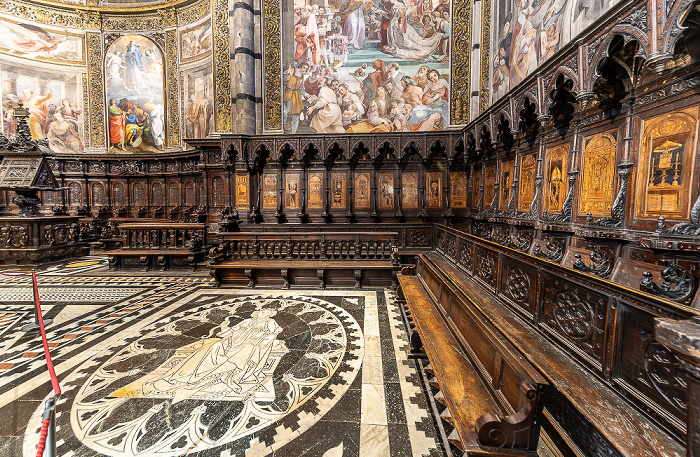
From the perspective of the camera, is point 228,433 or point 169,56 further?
point 169,56

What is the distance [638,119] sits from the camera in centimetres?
339

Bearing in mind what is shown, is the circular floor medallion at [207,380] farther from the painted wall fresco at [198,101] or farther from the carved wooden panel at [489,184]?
the painted wall fresco at [198,101]

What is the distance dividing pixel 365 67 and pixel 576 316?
10.1 metres

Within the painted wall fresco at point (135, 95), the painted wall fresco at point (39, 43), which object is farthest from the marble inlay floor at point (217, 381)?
the painted wall fresco at point (39, 43)

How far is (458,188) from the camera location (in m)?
9.26

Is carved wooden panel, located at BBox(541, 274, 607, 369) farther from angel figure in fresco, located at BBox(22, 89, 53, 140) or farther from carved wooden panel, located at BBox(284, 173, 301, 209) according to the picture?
angel figure in fresco, located at BBox(22, 89, 53, 140)

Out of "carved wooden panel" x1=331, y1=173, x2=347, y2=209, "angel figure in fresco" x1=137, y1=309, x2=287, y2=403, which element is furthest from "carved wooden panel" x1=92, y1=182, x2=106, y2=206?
"angel figure in fresco" x1=137, y1=309, x2=287, y2=403

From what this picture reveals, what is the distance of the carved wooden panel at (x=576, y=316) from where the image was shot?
6.56ft

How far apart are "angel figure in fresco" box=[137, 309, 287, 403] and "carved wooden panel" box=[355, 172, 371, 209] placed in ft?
20.2

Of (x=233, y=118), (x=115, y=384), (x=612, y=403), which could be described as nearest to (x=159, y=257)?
(x=233, y=118)

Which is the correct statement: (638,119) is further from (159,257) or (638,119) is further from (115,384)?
(159,257)

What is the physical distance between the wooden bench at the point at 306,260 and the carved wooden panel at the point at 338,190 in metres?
2.83

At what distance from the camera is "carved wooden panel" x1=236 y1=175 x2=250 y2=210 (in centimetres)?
937

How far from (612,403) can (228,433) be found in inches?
122
